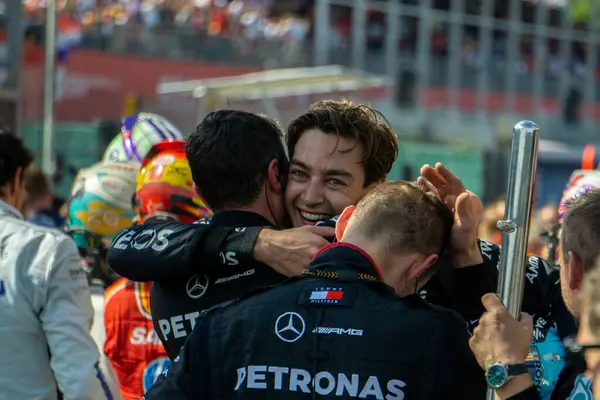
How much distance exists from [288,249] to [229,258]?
0.16 metres

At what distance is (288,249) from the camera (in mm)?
2779

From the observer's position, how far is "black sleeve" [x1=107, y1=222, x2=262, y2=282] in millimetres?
2850

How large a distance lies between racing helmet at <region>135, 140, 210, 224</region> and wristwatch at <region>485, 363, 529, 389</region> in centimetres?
187

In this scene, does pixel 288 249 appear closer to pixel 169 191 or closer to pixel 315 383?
pixel 315 383

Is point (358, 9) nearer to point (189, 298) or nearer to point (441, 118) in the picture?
point (441, 118)

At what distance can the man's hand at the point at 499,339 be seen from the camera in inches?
91.7

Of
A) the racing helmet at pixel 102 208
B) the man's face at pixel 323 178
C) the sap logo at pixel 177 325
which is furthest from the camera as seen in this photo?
the racing helmet at pixel 102 208

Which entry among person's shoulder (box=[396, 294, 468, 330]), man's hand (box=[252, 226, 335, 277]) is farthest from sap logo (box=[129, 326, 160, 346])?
person's shoulder (box=[396, 294, 468, 330])

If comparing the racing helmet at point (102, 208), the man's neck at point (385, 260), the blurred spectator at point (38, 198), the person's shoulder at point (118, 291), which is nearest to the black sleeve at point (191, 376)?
the man's neck at point (385, 260)

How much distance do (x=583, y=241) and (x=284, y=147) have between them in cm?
98

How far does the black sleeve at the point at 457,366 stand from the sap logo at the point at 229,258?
0.64 meters

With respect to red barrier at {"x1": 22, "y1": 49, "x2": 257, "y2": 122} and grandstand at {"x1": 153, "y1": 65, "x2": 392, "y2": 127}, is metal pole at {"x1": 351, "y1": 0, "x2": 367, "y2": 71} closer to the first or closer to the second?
grandstand at {"x1": 153, "y1": 65, "x2": 392, "y2": 127}

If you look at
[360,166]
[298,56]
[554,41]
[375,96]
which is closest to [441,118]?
[375,96]

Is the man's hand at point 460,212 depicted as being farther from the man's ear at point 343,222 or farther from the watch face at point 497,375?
the watch face at point 497,375
